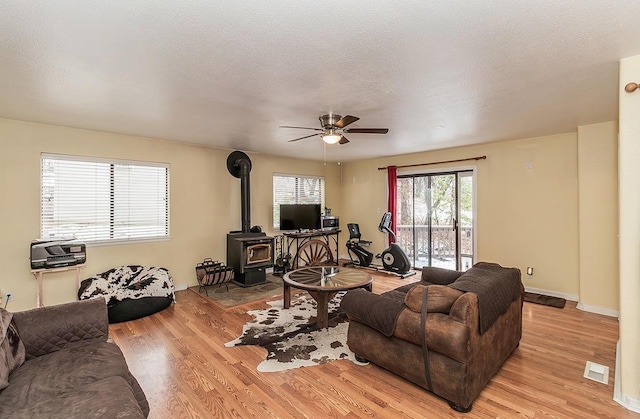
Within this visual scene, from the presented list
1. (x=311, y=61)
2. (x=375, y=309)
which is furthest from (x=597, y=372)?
(x=311, y=61)

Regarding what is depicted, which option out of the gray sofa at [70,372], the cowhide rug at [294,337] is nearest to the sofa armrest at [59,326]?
the gray sofa at [70,372]

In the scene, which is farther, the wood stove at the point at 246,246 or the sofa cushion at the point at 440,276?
the wood stove at the point at 246,246

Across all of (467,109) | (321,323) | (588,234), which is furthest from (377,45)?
(588,234)

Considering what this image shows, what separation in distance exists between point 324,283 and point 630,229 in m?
2.57

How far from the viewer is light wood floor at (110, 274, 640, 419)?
6.62ft

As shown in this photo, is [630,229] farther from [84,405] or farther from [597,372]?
[84,405]

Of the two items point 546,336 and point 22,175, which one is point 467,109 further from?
point 22,175

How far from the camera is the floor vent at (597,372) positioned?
2.36 metres

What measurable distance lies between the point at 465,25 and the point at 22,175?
4.82m

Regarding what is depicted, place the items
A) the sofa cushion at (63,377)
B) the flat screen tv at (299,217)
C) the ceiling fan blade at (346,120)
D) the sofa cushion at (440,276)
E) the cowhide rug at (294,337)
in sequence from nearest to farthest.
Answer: the sofa cushion at (63,377) < the cowhide rug at (294,337) < the ceiling fan blade at (346,120) < the sofa cushion at (440,276) < the flat screen tv at (299,217)

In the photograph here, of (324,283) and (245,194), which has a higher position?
(245,194)

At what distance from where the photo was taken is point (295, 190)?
6625 millimetres

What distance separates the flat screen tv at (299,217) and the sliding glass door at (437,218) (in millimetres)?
1799

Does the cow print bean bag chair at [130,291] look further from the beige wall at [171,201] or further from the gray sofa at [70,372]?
the gray sofa at [70,372]
